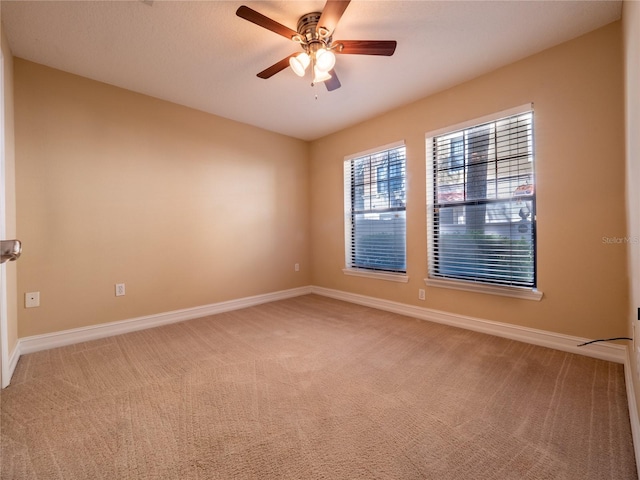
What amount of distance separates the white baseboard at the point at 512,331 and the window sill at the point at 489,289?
0.29 m

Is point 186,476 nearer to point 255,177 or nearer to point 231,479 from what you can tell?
point 231,479

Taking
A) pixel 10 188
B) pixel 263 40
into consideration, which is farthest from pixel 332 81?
pixel 10 188

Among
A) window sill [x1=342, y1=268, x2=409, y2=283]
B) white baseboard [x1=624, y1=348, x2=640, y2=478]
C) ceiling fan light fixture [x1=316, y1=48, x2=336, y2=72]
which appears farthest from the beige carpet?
ceiling fan light fixture [x1=316, y1=48, x2=336, y2=72]

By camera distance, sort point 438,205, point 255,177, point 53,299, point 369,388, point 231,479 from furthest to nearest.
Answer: point 255,177, point 438,205, point 53,299, point 369,388, point 231,479

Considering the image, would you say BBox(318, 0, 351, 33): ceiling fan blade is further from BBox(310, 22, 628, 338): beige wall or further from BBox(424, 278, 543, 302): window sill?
BBox(424, 278, 543, 302): window sill

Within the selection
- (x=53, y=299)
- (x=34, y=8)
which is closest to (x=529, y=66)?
(x=34, y=8)

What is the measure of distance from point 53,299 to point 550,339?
4.46m

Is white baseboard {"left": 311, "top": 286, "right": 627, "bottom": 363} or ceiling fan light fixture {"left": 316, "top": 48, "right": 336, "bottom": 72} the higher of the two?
ceiling fan light fixture {"left": 316, "top": 48, "right": 336, "bottom": 72}

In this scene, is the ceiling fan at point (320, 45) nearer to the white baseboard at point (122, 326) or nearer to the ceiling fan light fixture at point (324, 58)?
the ceiling fan light fixture at point (324, 58)

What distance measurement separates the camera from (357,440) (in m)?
1.37

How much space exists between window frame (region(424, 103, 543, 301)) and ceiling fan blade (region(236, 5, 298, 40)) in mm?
1928

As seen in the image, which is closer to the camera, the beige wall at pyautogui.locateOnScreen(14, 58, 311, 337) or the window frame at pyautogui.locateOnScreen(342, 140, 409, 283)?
the beige wall at pyautogui.locateOnScreen(14, 58, 311, 337)

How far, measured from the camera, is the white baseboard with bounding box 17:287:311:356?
2.45 m

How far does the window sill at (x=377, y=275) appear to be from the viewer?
11.3 feet
